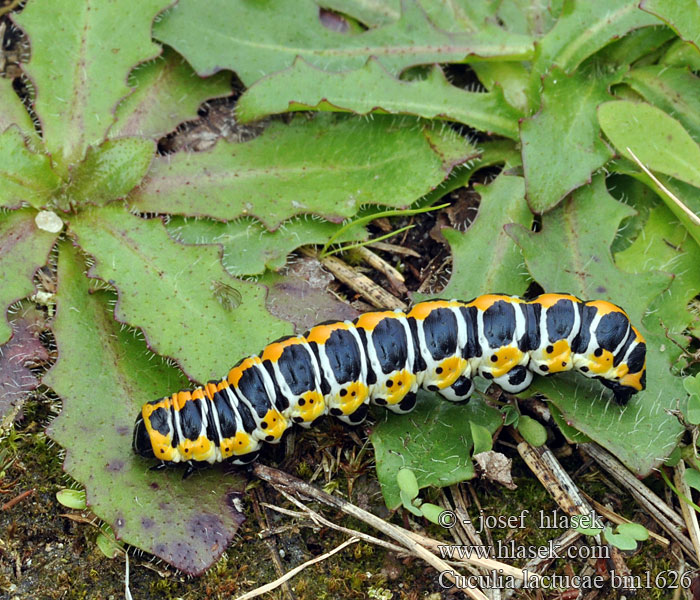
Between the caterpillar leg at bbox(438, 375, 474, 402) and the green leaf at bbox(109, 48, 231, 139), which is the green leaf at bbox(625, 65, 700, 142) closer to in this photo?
the caterpillar leg at bbox(438, 375, 474, 402)

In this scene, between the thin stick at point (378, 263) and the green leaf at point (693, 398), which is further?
the thin stick at point (378, 263)

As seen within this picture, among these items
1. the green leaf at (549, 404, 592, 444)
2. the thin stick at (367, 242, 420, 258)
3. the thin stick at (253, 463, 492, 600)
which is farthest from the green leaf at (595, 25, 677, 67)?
the thin stick at (253, 463, 492, 600)

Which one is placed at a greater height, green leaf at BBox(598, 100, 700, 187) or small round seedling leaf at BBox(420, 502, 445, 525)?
green leaf at BBox(598, 100, 700, 187)

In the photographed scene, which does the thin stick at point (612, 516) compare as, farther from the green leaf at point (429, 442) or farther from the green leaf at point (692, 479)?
the green leaf at point (429, 442)

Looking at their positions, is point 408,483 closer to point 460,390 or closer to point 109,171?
point 460,390

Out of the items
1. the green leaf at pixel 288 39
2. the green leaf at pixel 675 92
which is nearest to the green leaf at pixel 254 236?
the green leaf at pixel 288 39

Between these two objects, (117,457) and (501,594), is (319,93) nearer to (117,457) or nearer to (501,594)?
(117,457)
